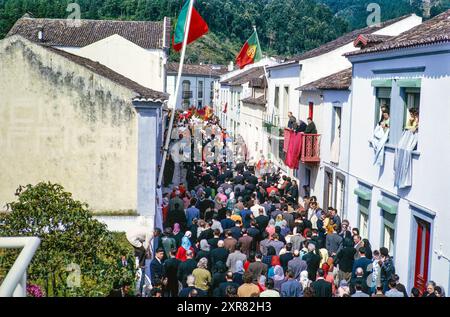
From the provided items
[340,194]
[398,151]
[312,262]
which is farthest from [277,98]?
[312,262]

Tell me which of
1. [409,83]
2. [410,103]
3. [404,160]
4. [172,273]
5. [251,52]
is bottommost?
[172,273]

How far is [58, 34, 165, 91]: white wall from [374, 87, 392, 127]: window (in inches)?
511

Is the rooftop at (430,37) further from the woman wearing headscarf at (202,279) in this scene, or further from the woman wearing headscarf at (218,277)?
the woman wearing headscarf at (202,279)

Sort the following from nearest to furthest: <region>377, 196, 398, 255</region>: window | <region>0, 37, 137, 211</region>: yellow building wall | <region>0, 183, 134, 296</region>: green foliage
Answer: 1. <region>0, 183, 134, 296</region>: green foliage
2. <region>377, 196, 398, 255</region>: window
3. <region>0, 37, 137, 211</region>: yellow building wall

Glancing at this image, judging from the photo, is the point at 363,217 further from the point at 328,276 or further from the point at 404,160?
the point at 328,276

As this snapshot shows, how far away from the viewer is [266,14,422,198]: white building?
2164 cm

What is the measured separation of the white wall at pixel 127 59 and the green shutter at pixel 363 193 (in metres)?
12.5

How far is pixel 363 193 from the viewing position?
1538cm

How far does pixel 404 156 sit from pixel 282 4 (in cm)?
11310

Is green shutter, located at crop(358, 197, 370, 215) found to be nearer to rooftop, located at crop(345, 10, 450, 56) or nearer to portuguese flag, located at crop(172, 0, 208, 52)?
rooftop, located at crop(345, 10, 450, 56)

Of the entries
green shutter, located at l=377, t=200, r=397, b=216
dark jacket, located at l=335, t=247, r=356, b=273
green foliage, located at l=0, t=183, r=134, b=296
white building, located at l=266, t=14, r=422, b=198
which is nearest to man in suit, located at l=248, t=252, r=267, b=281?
dark jacket, located at l=335, t=247, r=356, b=273

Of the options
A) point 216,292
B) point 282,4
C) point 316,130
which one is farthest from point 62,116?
point 282,4

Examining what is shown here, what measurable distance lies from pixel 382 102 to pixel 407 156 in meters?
2.79
